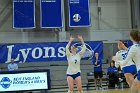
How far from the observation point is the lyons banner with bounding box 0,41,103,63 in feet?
60.0

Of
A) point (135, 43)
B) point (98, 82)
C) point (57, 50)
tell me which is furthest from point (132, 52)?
point (57, 50)

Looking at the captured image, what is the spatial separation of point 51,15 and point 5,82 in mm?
8221

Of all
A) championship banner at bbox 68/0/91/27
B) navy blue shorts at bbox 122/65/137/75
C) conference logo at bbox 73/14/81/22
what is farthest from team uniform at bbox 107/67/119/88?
navy blue shorts at bbox 122/65/137/75

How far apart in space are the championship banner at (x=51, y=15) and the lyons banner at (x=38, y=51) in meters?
1.28

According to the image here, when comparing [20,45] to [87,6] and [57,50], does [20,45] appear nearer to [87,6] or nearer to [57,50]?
[57,50]

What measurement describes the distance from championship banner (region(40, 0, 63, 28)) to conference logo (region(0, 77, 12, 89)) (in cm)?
777

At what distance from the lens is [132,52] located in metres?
6.79

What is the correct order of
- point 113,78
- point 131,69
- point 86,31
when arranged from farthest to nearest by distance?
point 86,31 < point 113,78 < point 131,69

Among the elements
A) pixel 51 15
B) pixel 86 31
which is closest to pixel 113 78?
pixel 86 31

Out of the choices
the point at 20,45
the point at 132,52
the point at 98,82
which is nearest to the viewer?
the point at 132,52

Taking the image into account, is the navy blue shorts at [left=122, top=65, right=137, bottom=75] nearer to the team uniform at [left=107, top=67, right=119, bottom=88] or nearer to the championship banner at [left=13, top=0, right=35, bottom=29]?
the team uniform at [left=107, top=67, right=119, bottom=88]

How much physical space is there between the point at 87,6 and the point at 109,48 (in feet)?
10.2

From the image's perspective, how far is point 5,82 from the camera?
12.0m

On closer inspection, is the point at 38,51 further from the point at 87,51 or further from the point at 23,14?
the point at 87,51
